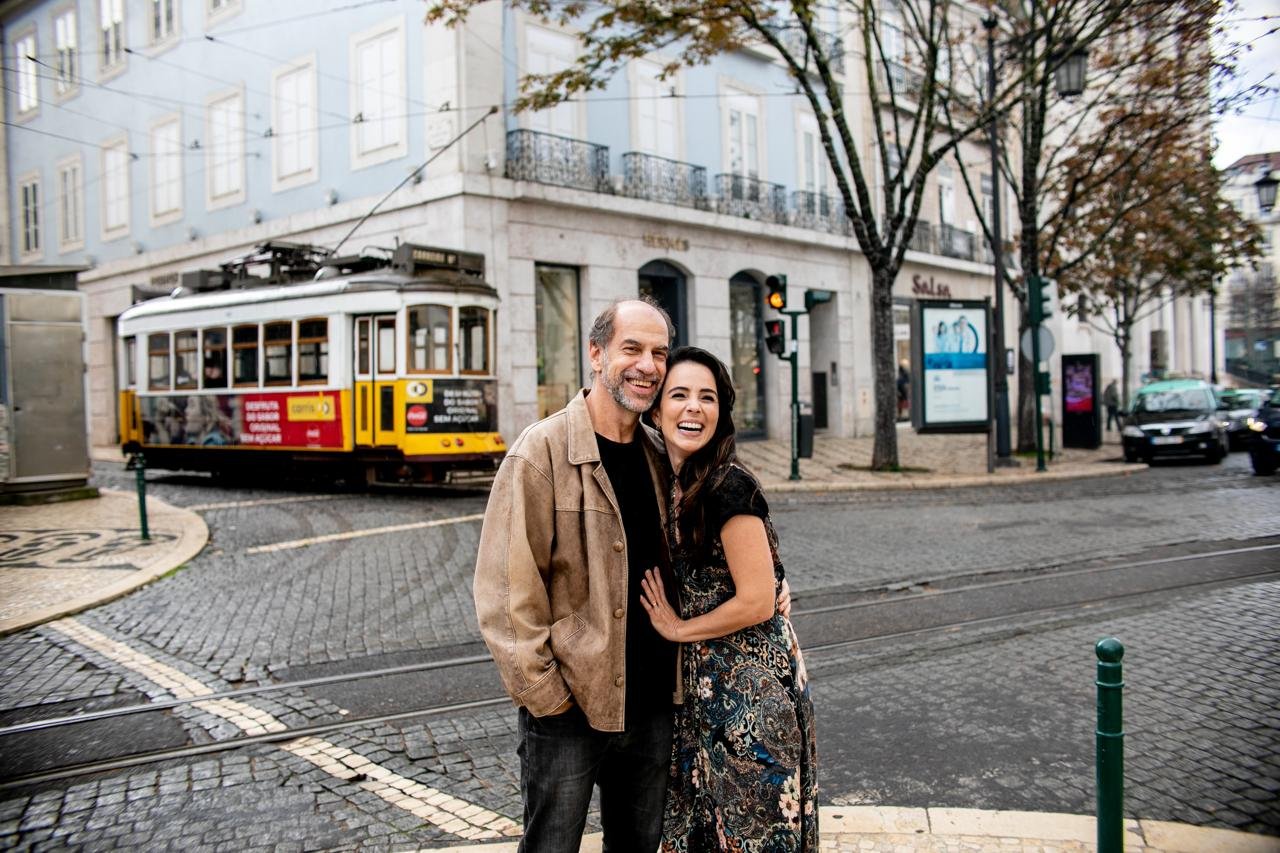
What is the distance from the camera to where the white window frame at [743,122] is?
2277 cm

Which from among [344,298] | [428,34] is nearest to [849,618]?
[344,298]

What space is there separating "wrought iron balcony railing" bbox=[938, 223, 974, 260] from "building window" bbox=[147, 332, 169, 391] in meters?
22.9

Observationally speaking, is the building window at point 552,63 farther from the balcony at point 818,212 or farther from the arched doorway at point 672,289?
the balcony at point 818,212

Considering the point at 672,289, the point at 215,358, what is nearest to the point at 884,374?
the point at 672,289

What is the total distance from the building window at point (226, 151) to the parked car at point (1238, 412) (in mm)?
23253

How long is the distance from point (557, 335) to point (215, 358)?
6.63 metres

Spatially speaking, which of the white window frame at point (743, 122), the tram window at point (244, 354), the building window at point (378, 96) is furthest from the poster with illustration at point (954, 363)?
the tram window at point (244, 354)

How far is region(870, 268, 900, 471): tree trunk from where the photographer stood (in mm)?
16859

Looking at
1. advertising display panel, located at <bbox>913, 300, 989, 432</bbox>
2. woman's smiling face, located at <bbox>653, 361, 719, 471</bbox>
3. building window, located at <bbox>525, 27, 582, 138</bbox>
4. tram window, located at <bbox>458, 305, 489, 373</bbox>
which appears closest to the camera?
woman's smiling face, located at <bbox>653, 361, 719, 471</bbox>

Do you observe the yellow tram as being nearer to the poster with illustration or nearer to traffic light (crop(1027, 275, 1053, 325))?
the poster with illustration

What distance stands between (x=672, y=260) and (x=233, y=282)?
9.13 metres

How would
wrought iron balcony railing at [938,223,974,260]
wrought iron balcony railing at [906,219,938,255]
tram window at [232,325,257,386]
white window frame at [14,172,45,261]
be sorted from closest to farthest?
white window frame at [14,172,45,261] < tram window at [232,325,257,386] < wrought iron balcony railing at [906,219,938,255] < wrought iron balcony railing at [938,223,974,260]

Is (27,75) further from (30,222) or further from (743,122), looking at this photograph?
(743,122)

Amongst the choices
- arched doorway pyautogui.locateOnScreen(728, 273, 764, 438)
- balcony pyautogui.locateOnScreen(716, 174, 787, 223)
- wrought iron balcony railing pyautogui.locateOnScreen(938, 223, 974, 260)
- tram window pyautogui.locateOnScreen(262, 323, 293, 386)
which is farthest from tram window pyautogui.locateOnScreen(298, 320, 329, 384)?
wrought iron balcony railing pyautogui.locateOnScreen(938, 223, 974, 260)
